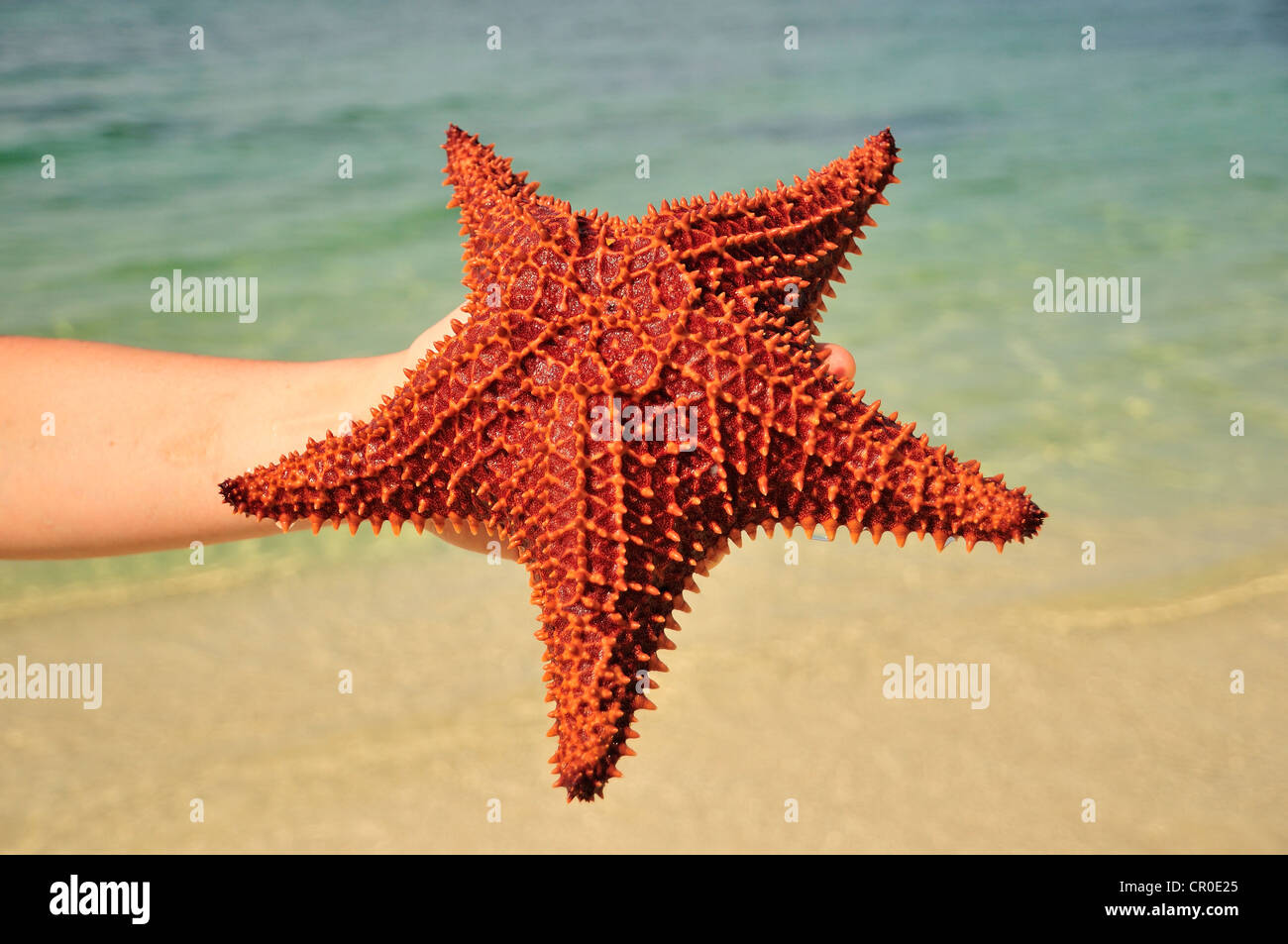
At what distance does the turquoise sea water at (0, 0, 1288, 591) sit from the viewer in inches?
298

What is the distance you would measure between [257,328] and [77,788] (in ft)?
15.6

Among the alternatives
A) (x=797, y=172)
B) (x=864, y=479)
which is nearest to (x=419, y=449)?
(x=864, y=479)

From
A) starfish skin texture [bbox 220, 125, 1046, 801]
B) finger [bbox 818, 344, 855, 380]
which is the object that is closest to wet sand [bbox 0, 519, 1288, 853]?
finger [bbox 818, 344, 855, 380]

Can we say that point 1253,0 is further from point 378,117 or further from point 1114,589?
point 1114,589

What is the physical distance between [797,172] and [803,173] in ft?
0.56

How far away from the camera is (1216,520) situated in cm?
631

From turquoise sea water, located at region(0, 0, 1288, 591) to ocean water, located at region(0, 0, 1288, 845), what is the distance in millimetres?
40

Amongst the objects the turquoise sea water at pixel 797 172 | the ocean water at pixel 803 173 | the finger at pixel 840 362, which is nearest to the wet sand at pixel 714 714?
the ocean water at pixel 803 173

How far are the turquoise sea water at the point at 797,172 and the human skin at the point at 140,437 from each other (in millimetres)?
2476

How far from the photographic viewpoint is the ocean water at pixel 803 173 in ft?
21.9

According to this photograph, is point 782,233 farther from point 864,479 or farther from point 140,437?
point 140,437

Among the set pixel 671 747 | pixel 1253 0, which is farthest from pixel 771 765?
pixel 1253 0

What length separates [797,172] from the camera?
10570mm

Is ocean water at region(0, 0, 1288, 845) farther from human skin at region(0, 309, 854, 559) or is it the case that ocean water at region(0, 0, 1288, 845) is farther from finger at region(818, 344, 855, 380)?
finger at region(818, 344, 855, 380)
